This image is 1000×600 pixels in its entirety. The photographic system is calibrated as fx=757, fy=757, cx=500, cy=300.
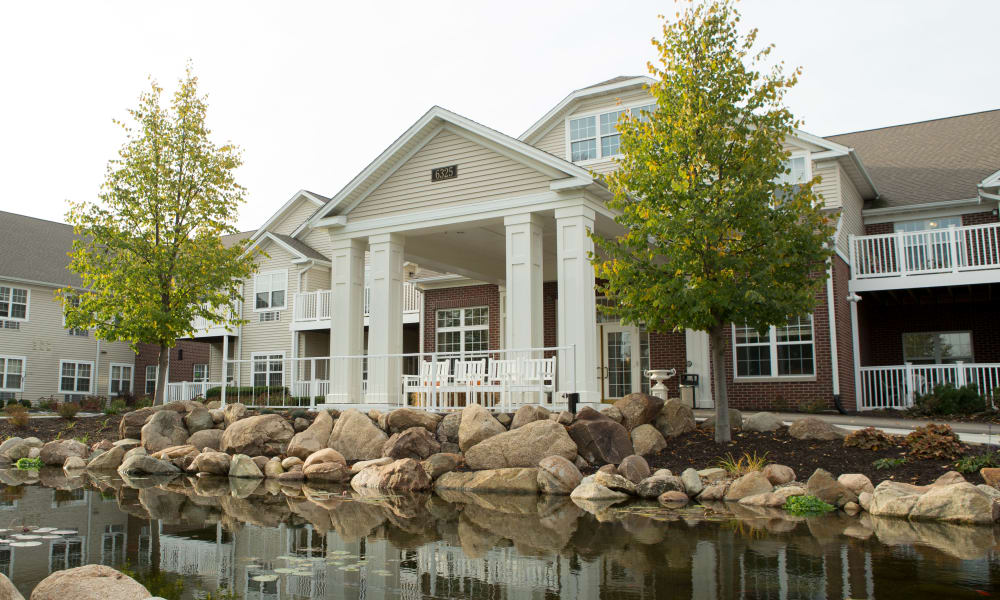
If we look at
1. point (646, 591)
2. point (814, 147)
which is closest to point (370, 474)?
point (646, 591)

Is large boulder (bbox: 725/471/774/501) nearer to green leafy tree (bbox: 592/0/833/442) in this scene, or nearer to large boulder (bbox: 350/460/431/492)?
green leafy tree (bbox: 592/0/833/442)

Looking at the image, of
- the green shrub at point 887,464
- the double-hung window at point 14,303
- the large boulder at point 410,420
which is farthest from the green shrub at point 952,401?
the double-hung window at point 14,303

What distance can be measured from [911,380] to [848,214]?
4.34 meters

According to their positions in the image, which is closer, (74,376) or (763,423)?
(763,423)

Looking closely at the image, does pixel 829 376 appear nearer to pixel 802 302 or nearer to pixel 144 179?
pixel 802 302

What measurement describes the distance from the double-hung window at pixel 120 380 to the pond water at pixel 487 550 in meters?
25.7

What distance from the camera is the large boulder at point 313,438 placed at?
12883 millimetres

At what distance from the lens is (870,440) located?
420 inches

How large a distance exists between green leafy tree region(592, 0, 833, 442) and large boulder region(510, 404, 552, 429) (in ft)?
6.40

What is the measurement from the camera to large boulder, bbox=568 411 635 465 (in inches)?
439

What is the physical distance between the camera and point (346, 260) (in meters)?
15.6

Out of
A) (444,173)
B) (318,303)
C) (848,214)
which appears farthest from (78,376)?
(848,214)

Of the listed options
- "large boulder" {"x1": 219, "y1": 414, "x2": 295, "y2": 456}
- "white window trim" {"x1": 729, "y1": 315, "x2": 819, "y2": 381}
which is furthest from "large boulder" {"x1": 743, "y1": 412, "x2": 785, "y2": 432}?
"large boulder" {"x1": 219, "y1": 414, "x2": 295, "y2": 456}

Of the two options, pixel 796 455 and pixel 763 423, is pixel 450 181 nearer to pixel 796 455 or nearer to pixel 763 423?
pixel 763 423
